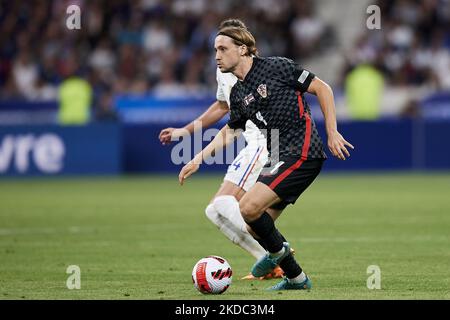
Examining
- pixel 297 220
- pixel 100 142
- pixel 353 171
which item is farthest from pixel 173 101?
A: pixel 297 220

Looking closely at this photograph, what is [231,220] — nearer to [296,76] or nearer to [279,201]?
[279,201]

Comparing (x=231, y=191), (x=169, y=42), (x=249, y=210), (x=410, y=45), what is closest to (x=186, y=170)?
(x=231, y=191)

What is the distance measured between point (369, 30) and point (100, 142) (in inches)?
302

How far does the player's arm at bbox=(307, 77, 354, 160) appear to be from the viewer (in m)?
8.23

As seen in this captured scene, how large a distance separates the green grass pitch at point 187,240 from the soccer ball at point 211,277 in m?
0.09

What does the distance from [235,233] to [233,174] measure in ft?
1.93

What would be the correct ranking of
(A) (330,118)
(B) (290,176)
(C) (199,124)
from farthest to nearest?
1. (C) (199,124)
2. (B) (290,176)
3. (A) (330,118)

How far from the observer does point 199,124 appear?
9.66 metres

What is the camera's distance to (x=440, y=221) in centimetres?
1442

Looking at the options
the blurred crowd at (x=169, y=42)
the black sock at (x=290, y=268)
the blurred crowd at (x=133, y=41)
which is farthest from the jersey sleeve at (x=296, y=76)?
the blurred crowd at (x=133, y=41)

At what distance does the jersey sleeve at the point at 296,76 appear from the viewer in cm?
857

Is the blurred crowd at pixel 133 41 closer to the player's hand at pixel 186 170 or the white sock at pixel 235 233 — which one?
the white sock at pixel 235 233

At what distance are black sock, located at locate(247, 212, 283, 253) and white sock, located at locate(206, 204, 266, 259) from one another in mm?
1228
